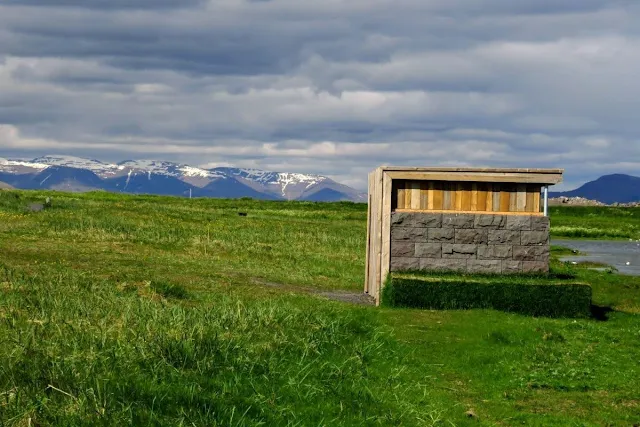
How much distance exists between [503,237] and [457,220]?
1.38 m

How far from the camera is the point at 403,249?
23.2 m

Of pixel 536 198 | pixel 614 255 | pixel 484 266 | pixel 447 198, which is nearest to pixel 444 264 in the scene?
pixel 484 266

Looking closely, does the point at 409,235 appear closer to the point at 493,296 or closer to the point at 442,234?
the point at 442,234

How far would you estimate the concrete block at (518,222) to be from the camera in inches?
906

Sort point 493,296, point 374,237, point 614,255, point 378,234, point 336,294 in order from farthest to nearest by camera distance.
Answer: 1. point 614,255
2. point 336,294
3. point 374,237
4. point 378,234
5. point 493,296

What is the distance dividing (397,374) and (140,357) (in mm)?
4198

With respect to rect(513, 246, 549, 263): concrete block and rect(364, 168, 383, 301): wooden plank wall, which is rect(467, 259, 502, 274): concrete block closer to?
rect(513, 246, 549, 263): concrete block

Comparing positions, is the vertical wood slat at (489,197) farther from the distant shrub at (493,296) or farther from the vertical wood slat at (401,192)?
the distant shrub at (493,296)

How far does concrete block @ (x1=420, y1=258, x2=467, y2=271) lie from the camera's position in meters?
23.2

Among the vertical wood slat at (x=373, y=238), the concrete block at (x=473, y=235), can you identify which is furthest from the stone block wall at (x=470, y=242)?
the vertical wood slat at (x=373, y=238)

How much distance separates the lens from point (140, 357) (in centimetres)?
1130

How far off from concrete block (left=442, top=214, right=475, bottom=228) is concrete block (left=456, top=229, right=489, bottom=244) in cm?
15

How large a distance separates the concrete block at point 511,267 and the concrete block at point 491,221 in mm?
1049

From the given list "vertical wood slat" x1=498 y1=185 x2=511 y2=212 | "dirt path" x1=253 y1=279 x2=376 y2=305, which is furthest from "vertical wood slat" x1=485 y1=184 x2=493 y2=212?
"dirt path" x1=253 y1=279 x2=376 y2=305
